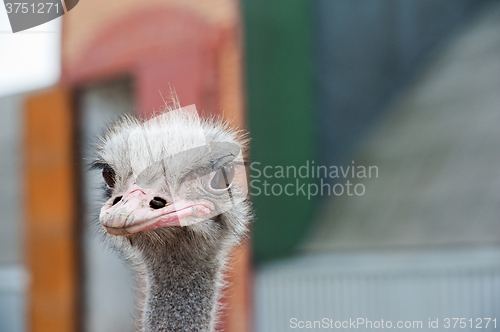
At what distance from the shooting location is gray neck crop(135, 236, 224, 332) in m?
0.69

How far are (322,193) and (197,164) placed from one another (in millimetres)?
1394

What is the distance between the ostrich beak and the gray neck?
0.62 feet

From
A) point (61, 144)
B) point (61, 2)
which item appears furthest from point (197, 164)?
point (61, 144)

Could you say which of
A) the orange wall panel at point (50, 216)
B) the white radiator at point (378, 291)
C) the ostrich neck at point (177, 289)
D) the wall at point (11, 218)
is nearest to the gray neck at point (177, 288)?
the ostrich neck at point (177, 289)

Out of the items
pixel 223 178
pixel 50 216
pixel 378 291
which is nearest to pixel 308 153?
pixel 378 291

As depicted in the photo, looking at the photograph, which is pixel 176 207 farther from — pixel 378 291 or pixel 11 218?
pixel 11 218

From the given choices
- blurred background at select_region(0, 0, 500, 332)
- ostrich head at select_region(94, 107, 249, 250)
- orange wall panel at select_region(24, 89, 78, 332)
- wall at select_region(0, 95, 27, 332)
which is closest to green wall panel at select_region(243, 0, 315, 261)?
blurred background at select_region(0, 0, 500, 332)

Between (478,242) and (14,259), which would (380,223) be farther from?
(14,259)

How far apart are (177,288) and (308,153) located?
1.36 metres

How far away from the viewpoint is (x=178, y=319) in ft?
2.28

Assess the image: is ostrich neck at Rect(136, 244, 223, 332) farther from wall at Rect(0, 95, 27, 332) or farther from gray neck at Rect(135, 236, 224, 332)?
wall at Rect(0, 95, 27, 332)

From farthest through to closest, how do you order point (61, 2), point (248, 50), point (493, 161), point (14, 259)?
point (14, 259) < point (493, 161) < point (248, 50) < point (61, 2)

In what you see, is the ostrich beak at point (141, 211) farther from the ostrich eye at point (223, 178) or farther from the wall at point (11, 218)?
the wall at point (11, 218)

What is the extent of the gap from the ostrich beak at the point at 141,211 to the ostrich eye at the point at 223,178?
27 millimetres
